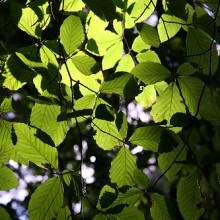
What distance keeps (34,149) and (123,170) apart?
0.27 metres

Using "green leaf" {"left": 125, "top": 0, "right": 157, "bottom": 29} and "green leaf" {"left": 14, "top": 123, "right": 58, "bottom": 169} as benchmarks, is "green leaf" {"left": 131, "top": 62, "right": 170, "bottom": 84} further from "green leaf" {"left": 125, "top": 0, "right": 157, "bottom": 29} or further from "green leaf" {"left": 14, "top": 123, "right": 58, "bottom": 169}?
"green leaf" {"left": 14, "top": 123, "right": 58, "bottom": 169}

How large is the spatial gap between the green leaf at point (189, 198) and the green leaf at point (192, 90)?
213 mm

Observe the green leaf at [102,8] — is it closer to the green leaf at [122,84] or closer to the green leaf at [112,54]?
the green leaf at [122,84]

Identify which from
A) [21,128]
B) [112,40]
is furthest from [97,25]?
[21,128]

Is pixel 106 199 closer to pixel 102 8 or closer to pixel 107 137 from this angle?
pixel 107 137

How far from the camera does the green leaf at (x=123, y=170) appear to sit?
90 cm

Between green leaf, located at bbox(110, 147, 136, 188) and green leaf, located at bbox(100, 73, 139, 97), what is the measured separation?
0.61 ft

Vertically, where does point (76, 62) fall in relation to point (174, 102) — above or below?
above

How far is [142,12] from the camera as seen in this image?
1025 millimetres

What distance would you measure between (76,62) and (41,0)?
26 centimetres

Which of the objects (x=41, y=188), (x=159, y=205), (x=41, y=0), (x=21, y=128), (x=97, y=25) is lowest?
(x=159, y=205)

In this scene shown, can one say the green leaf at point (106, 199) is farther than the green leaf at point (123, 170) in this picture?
No

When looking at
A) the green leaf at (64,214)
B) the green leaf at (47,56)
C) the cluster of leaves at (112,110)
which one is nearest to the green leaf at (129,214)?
the cluster of leaves at (112,110)

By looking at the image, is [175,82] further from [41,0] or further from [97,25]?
[41,0]
